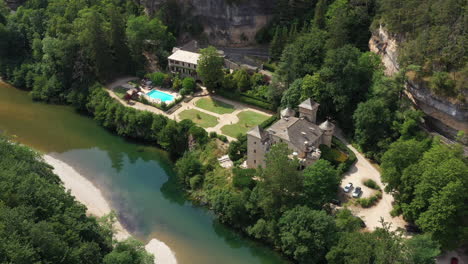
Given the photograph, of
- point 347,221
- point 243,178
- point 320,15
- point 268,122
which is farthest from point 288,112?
point 320,15

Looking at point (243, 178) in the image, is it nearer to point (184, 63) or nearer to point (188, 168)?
point (188, 168)

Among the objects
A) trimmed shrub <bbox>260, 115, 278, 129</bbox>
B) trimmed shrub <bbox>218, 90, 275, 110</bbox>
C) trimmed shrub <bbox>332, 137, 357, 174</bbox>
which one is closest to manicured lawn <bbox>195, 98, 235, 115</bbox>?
trimmed shrub <bbox>218, 90, 275, 110</bbox>

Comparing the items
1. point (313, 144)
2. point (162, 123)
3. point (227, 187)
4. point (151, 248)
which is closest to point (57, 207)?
point (151, 248)

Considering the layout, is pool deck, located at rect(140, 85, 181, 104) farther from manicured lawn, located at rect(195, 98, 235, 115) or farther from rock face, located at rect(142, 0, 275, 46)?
rock face, located at rect(142, 0, 275, 46)

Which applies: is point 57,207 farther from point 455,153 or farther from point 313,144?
point 455,153

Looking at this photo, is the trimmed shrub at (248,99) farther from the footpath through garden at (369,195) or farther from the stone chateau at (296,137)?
the footpath through garden at (369,195)
